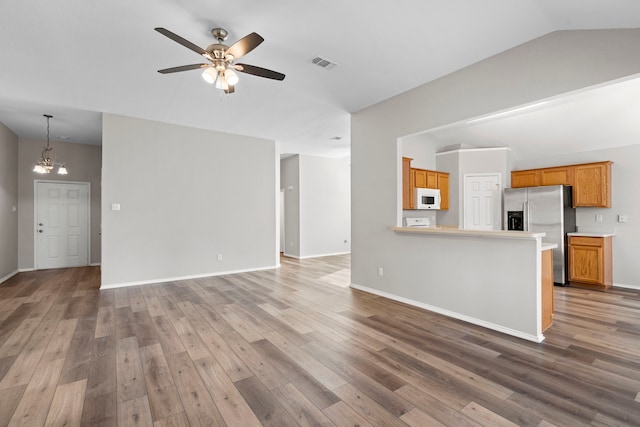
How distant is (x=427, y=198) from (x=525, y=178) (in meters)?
2.07

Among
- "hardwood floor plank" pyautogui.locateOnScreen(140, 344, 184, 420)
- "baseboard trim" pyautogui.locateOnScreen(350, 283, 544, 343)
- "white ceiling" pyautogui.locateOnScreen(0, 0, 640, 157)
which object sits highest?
"white ceiling" pyautogui.locateOnScreen(0, 0, 640, 157)

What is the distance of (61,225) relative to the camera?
272 inches

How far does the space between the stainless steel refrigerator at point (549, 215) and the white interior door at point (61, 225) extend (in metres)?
9.71

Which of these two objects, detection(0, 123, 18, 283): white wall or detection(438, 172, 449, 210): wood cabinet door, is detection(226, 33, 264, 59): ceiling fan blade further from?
detection(0, 123, 18, 283): white wall

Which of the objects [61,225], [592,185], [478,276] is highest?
[592,185]

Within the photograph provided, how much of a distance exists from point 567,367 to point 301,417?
86.5 inches

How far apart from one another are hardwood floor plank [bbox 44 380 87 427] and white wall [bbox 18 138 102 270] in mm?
6328

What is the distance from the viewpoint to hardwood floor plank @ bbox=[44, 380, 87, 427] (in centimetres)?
177

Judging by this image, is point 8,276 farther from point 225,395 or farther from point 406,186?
point 406,186

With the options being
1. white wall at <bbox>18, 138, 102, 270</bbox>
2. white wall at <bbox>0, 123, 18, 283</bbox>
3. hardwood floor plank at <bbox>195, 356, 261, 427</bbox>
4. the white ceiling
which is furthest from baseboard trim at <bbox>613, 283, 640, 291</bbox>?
white wall at <bbox>0, 123, 18, 283</bbox>

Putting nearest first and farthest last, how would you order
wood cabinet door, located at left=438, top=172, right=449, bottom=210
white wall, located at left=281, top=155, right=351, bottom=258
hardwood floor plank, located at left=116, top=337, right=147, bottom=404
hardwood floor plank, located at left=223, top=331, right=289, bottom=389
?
1. hardwood floor plank, located at left=116, top=337, right=147, bottom=404
2. hardwood floor plank, located at left=223, top=331, right=289, bottom=389
3. wood cabinet door, located at left=438, top=172, right=449, bottom=210
4. white wall, located at left=281, top=155, right=351, bottom=258

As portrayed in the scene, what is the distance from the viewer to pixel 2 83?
3.75 metres

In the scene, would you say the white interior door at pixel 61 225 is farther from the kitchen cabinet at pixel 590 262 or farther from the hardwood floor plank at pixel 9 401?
the kitchen cabinet at pixel 590 262

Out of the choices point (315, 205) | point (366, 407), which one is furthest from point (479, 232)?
point (315, 205)
